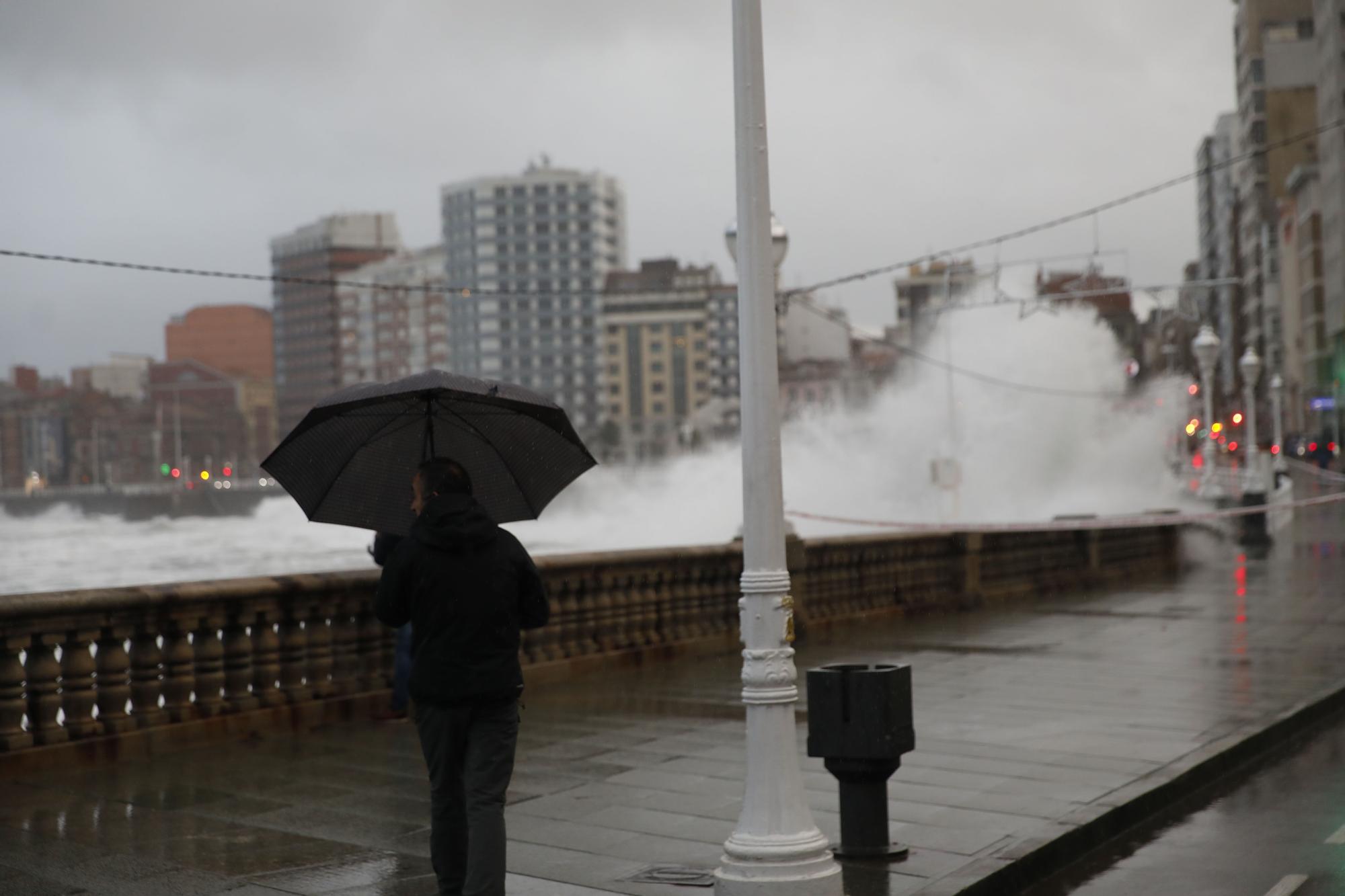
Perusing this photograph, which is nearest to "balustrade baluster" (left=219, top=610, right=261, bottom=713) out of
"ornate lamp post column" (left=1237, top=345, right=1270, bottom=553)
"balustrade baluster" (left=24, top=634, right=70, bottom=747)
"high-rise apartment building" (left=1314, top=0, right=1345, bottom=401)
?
"balustrade baluster" (left=24, top=634, right=70, bottom=747)

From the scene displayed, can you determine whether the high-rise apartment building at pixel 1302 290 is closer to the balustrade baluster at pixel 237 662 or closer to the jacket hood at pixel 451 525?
the balustrade baluster at pixel 237 662

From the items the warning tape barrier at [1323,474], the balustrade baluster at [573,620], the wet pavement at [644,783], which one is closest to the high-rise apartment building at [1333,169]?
the warning tape barrier at [1323,474]

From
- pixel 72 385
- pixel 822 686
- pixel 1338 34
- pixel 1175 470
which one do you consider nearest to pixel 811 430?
pixel 1175 470

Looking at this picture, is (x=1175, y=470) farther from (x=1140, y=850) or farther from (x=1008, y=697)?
(x=1140, y=850)

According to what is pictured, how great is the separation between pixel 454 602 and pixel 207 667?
199 inches

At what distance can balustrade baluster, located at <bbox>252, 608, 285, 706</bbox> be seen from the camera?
10.1 meters

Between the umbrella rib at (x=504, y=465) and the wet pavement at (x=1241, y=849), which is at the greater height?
the umbrella rib at (x=504, y=465)

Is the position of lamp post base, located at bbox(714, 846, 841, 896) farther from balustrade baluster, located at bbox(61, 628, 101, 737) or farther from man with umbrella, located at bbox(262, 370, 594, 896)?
balustrade baluster, located at bbox(61, 628, 101, 737)

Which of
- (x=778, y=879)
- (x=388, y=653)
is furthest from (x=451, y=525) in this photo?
(x=388, y=653)

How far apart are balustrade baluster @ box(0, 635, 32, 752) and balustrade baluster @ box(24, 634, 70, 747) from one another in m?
0.08

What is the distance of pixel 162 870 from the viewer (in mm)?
6254

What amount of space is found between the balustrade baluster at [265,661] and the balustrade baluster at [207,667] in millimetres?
372

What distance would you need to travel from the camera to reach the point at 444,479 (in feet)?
17.5

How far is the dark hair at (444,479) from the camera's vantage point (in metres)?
5.34
